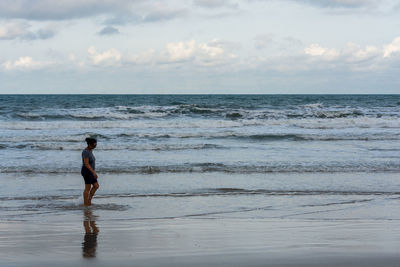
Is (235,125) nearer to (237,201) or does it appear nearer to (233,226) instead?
(237,201)

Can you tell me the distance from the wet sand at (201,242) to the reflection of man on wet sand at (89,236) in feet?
0.04

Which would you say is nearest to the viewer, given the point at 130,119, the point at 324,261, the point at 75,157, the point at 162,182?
the point at 324,261

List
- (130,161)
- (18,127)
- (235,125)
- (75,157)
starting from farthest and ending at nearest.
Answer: (235,125)
(18,127)
(75,157)
(130,161)

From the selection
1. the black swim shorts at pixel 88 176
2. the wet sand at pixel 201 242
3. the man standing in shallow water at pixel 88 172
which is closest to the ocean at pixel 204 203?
the wet sand at pixel 201 242

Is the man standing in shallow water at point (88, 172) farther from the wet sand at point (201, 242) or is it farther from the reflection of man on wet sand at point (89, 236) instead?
the wet sand at point (201, 242)

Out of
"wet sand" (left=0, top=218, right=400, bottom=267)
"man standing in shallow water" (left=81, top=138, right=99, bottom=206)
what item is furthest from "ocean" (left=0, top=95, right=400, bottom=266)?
"man standing in shallow water" (left=81, top=138, right=99, bottom=206)

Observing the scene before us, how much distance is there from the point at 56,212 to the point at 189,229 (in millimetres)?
2973

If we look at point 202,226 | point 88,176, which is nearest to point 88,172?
point 88,176

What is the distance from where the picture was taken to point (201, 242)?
6504mm

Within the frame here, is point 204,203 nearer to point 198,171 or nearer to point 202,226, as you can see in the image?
point 202,226

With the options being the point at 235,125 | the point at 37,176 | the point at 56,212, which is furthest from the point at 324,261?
the point at 235,125

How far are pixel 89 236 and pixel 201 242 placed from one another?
1.61 metres

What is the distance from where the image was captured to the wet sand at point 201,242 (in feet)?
18.5

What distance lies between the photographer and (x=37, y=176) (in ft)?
43.1
